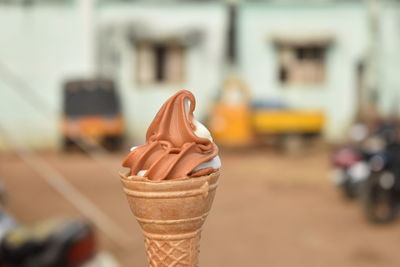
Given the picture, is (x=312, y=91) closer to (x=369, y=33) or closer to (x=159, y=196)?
(x=369, y=33)

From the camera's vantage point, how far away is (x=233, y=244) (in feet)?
20.0

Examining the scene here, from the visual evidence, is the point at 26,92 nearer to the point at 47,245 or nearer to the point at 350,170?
the point at 350,170

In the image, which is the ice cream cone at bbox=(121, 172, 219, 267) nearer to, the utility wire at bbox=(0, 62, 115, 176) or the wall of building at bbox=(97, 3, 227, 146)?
the utility wire at bbox=(0, 62, 115, 176)

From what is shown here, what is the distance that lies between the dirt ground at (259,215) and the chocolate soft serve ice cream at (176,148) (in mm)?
4029

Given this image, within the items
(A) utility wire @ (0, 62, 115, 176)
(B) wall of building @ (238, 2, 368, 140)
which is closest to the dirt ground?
(A) utility wire @ (0, 62, 115, 176)

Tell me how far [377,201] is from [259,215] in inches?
60.8

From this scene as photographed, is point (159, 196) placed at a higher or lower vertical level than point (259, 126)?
higher

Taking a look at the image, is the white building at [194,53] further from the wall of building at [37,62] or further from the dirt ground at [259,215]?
the dirt ground at [259,215]

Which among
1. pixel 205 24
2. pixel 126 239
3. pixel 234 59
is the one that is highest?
pixel 205 24

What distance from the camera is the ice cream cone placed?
131 cm

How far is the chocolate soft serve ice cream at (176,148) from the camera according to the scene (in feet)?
4.55

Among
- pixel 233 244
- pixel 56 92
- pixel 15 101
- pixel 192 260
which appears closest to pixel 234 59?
pixel 56 92

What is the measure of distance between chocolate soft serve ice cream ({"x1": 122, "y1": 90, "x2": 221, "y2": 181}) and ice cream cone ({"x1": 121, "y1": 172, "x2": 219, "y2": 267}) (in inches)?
2.2

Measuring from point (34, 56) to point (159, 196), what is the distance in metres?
14.0
